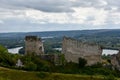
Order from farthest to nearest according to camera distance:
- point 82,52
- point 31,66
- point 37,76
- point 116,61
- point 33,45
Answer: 1. point 33,45
2. point 116,61
3. point 82,52
4. point 31,66
5. point 37,76

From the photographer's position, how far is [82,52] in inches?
2303

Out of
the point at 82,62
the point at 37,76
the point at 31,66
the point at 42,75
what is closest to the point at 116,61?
the point at 82,62

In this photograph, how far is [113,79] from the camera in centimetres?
5203

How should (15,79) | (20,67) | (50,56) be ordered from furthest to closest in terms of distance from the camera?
1. (50,56)
2. (20,67)
3. (15,79)

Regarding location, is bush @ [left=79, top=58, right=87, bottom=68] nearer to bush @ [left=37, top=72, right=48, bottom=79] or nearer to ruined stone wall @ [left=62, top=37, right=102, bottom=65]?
ruined stone wall @ [left=62, top=37, right=102, bottom=65]

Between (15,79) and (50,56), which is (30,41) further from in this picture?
(15,79)

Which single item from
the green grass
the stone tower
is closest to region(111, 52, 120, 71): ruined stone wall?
the green grass

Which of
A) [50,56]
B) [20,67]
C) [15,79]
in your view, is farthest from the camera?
[50,56]

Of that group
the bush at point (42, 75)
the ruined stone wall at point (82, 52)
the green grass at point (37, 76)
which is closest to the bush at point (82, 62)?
the ruined stone wall at point (82, 52)

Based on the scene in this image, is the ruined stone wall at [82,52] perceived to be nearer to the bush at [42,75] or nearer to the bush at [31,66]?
the bush at [31,66]

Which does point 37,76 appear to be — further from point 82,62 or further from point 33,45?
point 33,45

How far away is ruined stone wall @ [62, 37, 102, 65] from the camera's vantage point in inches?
2287

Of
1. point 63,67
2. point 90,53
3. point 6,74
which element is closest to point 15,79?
point 6,74

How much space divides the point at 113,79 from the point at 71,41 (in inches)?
425
